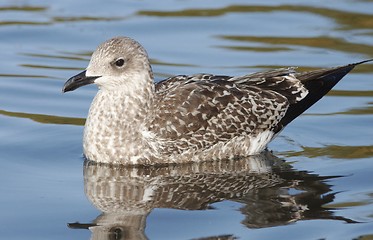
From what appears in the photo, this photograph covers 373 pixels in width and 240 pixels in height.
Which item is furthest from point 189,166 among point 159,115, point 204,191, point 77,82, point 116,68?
point 77,82

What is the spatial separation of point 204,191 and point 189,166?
3.61 feet

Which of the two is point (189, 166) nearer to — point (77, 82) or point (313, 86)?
point (77, 82)

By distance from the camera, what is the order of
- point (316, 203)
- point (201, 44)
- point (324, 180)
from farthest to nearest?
point (201, 44), point (324, 180), point (316, 203)

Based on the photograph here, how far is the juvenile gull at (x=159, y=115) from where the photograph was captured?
42.3ft

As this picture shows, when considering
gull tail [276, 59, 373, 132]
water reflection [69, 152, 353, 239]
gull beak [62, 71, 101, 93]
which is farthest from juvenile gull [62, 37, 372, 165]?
gull tail [276, 59, 373, 132]

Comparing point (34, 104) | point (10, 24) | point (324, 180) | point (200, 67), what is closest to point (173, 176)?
point (324, 180)

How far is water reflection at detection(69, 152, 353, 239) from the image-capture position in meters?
10.9

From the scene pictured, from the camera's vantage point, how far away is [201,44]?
18.3 metres

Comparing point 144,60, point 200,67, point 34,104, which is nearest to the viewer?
point 144,60

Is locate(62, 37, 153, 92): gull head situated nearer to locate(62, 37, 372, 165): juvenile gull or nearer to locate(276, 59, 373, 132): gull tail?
locate(62, 37, 372, 165): juvenile gull

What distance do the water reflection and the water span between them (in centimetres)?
2

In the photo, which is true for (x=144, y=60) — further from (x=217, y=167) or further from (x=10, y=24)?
(x=10, y=24)

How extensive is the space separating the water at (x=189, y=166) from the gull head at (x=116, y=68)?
0.94 meters

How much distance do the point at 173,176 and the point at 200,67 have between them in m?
4.66
